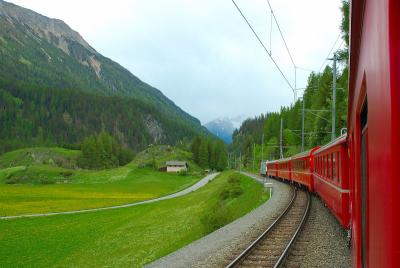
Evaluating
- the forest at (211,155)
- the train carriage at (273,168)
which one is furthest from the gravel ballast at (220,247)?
the forest at (211,155)

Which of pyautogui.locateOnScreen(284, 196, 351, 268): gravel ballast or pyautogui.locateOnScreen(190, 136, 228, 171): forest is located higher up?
pyautogui.locateOnScreen(190, 136, 228, 171): forest

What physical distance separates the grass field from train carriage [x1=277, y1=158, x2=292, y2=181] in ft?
15.3

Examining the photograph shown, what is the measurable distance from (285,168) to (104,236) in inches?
778

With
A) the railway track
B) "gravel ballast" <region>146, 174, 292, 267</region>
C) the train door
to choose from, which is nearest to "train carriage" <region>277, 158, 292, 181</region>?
"gravel ballast" <region>146, 174, 292, 267</region>

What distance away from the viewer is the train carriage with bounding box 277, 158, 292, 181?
136ft

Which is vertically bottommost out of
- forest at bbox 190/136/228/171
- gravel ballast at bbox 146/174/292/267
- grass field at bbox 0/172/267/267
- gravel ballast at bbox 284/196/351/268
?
grass field at bbox 0/172/267/267

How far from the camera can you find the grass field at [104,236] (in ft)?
83.5

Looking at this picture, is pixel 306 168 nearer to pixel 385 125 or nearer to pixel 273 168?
pixel 385 125

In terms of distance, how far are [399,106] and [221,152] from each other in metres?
181

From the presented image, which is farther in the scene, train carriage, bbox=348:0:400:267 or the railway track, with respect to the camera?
the railway track

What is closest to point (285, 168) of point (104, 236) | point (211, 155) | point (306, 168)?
point (306, 168)

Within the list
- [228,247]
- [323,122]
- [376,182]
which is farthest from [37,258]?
[323,122]

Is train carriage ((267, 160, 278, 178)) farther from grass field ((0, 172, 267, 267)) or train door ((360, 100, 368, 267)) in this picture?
train door ((360, 100, 368, 267))

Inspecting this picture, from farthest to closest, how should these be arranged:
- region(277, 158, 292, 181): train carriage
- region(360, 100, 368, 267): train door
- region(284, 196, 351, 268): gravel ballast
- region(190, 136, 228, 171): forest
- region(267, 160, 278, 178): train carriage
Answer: region(190, 136, 228, 171): forest → region(267, 160, 278, 178): train carriage → region(277, 158, 292, 181): train carriage → region(284, 196, 351, 268): gravel ballast → region(360, 100, 368, 267): train door
